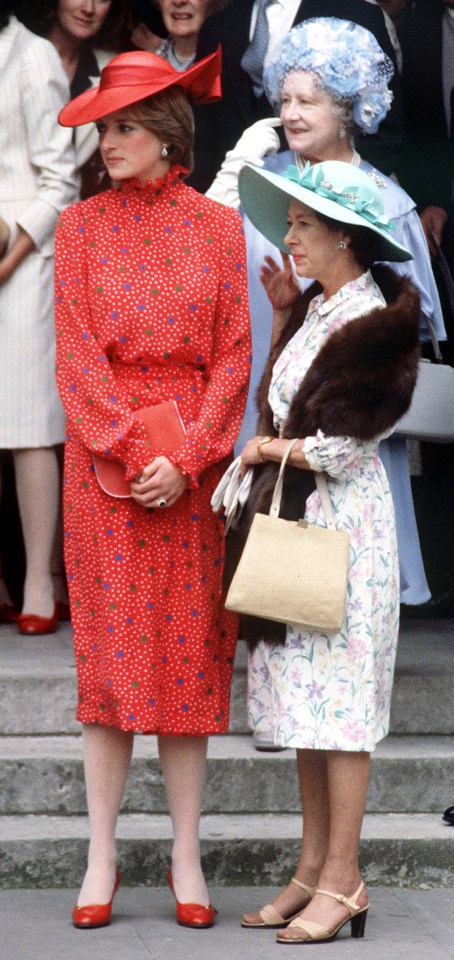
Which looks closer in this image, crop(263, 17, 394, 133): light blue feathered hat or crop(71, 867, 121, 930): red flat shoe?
crop(71, 867, 121, 930): red flat shoe

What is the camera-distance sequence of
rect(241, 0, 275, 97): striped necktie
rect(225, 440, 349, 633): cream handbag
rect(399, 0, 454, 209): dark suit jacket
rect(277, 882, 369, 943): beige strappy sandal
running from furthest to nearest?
rect(399, 0, 454, 209): dark suit jacket < rect(241, 0, 275, 97): striped necktie < rect(277, 882, 369, 943): beige strappy sandal < rect(225, 440, 349, 633): cream handbag

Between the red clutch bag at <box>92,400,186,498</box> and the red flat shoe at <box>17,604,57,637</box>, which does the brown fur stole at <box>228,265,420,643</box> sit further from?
the red flat shoe at <box>17,604,57,637</box>

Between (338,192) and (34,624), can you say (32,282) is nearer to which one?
(34,624)

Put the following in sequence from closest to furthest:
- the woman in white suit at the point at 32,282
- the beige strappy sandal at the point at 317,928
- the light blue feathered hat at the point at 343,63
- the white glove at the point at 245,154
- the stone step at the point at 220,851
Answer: the beige strappy sandal at the point at 317,928 < the stone step at the point at 220,851 < the light blue feathered hat at the point at 343,63 < the white glove at the point at 245,154 < the woman in white suit at the point at 32,282

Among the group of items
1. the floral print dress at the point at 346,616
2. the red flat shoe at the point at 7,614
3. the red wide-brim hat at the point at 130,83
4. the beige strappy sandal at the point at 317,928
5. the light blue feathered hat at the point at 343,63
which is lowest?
the red flat shoe at the point at 7,614

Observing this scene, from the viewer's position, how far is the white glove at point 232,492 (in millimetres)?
4035

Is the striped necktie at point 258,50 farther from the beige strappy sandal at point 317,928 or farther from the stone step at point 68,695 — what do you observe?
the beige strappy sandal at point 317,928

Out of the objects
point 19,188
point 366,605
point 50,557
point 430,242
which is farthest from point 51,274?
point 366,605

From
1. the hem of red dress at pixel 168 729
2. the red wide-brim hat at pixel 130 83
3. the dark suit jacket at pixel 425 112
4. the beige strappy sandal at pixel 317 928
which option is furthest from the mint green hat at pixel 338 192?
the dark suit jacket at pixel 425 112

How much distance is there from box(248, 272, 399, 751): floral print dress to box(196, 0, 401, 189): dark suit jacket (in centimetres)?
197

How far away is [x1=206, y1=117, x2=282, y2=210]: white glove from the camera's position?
5.18 meters

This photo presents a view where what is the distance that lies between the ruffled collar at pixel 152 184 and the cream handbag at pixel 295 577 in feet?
2.81

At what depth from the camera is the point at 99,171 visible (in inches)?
237

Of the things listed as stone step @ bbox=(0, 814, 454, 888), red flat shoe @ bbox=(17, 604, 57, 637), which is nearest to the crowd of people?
stone step @ bbox=(0, 814, 454, 888)
